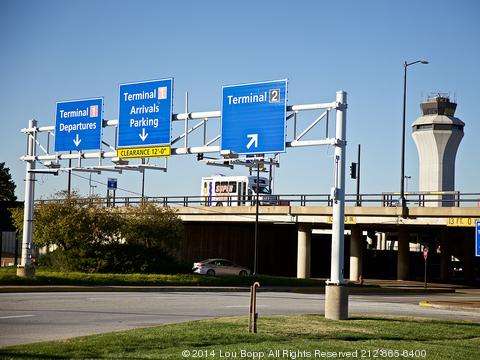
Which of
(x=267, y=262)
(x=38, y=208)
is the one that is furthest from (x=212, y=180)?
(x=38, y=208)

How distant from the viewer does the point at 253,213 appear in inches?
2119

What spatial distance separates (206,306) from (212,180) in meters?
43.0

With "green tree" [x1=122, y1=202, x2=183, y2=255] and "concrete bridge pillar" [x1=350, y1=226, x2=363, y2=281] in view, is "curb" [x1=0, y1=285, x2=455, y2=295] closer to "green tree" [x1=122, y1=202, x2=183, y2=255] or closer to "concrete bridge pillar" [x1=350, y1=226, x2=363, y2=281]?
"green tree" [x1=122, y1=202, x2=183, y2=255]

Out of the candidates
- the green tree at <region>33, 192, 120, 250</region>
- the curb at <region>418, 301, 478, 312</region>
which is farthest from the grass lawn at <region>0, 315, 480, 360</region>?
the green tree at <region>33, 192, 120, 250</region>

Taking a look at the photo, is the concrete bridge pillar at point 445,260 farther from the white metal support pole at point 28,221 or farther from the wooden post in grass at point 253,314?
the wooden post in grass at point 253,314

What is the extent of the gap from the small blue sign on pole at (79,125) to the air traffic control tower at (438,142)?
242 feet

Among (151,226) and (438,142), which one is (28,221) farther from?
(438,142)

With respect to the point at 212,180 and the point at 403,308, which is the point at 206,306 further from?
the point at 212,180

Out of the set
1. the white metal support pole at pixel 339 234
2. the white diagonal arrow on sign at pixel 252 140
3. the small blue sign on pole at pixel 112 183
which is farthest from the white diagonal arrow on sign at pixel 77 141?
the small blue sign on pole at pixel 112 183

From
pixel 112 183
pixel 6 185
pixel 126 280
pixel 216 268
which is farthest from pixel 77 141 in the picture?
pixel 6 185

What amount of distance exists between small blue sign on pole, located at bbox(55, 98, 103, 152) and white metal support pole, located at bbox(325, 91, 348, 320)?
1232 cm

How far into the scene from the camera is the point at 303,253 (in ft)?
178

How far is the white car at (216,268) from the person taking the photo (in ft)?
162

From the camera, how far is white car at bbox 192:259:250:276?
162 feet
